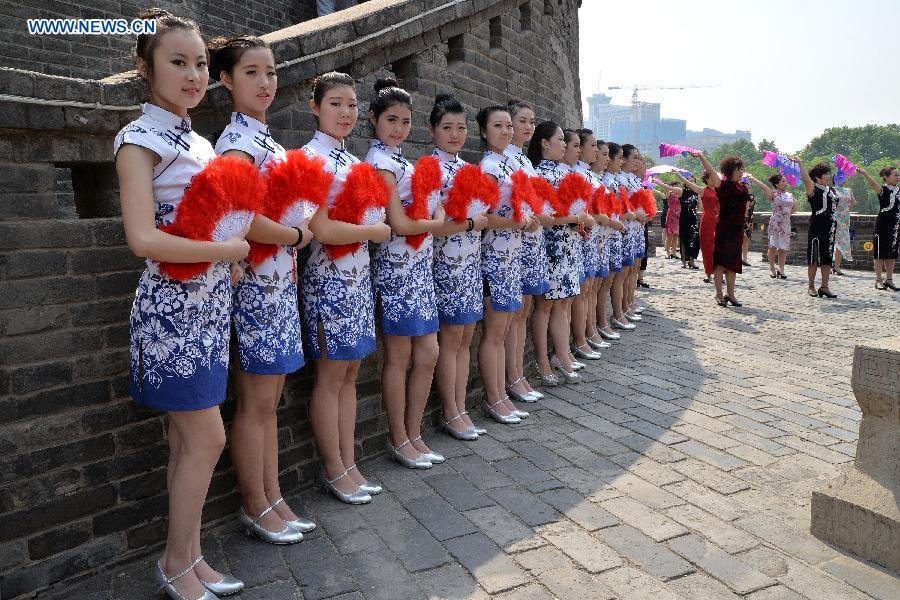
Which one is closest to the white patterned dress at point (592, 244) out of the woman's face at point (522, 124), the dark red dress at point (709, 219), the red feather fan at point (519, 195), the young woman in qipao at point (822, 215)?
the woman's face at point (522, 124)

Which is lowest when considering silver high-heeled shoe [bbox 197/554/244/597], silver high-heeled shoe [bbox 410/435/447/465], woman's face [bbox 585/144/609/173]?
silver high-heeled shoe [bbox 410/435/447/465]

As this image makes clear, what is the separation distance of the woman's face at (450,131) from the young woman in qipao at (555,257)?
1376 mm

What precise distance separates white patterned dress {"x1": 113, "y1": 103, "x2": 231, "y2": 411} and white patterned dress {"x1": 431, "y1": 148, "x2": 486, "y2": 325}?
2035 millimetres

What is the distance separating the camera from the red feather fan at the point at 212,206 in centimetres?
262

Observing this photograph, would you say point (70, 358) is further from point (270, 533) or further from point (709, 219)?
point (709, 219)

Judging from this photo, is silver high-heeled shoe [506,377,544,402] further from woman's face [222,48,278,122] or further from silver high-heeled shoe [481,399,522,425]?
woman's face [222,48,278,122]

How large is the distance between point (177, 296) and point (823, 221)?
11.3 metres

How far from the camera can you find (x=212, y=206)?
2.64m

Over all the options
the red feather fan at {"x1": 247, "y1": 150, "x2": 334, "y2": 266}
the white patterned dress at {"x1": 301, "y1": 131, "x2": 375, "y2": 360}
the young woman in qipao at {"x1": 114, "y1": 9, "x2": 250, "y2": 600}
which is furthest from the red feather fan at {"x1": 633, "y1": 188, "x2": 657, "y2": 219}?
the young woman in qipao at {"x1": 114, "y1": 9, "x2": 250, "y2": 600}

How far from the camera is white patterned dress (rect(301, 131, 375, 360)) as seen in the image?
3594 mm

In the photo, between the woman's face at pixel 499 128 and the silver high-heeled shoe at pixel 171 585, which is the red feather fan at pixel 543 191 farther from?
the silver high-heeled shoe at pixel 171 585

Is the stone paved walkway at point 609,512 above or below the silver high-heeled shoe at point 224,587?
below

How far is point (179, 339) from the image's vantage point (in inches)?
106

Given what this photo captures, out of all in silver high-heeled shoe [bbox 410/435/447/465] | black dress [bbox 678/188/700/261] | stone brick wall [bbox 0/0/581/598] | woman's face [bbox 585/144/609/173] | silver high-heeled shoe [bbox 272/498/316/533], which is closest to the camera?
stone brick wall [bbox 0/0/581/598]
